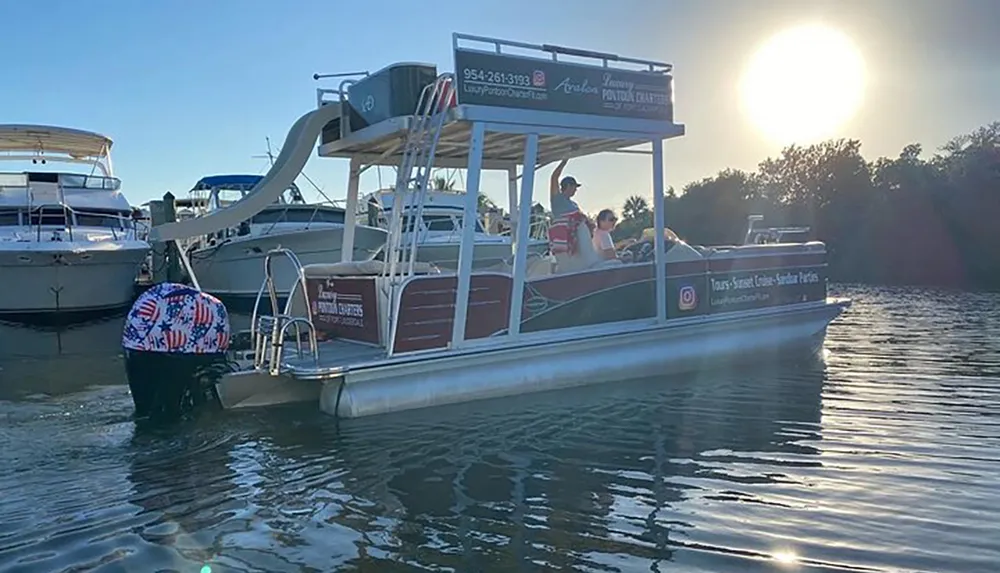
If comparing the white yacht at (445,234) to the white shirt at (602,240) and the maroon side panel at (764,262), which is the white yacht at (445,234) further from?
the maroon side panel at (764,262)

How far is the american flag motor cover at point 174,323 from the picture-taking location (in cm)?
679

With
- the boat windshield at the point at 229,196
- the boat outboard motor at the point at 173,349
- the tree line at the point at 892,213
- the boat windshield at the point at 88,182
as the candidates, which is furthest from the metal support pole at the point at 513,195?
the tree line at the point at 892,213

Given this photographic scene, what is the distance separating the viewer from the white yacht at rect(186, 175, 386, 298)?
15.5m

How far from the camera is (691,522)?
4703mm

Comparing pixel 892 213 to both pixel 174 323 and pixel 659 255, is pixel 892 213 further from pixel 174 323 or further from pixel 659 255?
pixel 174 323

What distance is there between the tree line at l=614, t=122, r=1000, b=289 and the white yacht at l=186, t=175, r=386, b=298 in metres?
12.4

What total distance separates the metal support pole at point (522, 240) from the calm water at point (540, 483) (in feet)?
2.82

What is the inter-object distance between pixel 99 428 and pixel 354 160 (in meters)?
3.88

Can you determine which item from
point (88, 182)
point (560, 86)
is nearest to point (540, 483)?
point (560, 86)

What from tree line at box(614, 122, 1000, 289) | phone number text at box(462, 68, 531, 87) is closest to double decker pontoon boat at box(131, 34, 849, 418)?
phone number text at box(462, 68, 531, 87)

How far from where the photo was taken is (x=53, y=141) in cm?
1836

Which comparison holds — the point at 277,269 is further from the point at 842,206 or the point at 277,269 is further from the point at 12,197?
the point at 842,206

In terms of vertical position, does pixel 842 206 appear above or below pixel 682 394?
above

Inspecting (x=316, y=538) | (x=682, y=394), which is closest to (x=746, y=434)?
(x=682, y=394)
